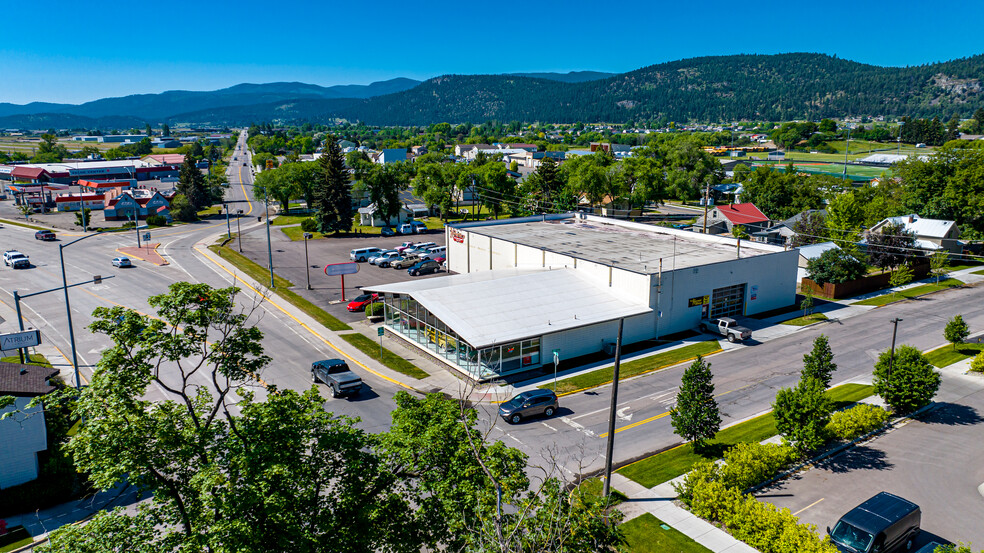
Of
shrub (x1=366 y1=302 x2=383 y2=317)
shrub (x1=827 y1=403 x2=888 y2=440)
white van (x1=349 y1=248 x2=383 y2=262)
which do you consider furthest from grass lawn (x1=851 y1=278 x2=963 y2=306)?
white van (x1=349 y1=248 x2=383 y2=262)

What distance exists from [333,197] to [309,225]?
6024 millimetres

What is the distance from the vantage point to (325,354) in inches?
1561

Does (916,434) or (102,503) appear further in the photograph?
(916,434)

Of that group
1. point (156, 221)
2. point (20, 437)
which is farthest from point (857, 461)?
point (156, 221)

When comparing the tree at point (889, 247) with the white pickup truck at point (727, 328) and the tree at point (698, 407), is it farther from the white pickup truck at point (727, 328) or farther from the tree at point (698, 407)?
the tree at point (698, 407)

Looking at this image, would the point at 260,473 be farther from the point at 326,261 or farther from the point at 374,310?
the point at 326,261

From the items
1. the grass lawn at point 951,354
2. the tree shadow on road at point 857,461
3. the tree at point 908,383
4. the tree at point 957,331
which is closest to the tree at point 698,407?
the tree shadow on road at point 857,461

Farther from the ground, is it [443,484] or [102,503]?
[443,484]

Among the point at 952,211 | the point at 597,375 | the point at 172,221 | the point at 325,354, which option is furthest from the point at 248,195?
the point at 952,211

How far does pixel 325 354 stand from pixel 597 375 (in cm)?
1805

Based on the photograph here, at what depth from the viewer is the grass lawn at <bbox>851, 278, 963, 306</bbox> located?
51.8m

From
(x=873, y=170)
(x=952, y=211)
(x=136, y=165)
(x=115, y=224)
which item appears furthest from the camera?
(x=873, y=170)

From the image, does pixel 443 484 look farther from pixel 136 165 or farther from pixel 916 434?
pixel 136 165

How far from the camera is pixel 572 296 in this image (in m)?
41.5
